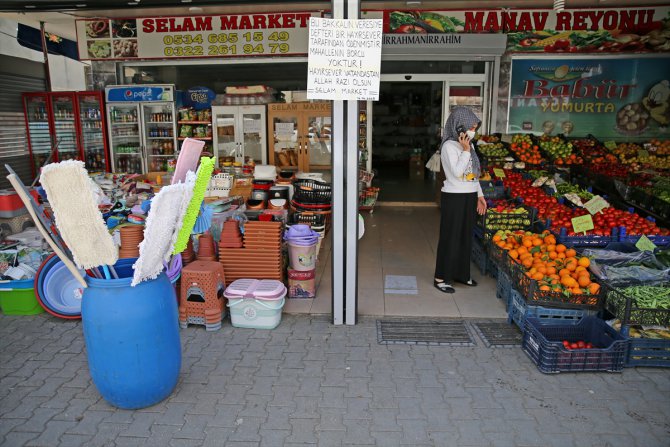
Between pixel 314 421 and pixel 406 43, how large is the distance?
7.55 m

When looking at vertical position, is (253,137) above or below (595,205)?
above

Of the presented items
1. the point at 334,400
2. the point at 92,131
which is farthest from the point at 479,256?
the point at 92,131

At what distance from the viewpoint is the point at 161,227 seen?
10.4 feet

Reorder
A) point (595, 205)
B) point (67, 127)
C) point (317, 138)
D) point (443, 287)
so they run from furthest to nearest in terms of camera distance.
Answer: point (67, 127) < point (317, 138) < point (595, 205) < point (443, 287)

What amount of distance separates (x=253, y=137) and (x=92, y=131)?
3.50 metres

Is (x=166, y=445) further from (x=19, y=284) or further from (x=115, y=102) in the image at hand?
(x=115, y=102)

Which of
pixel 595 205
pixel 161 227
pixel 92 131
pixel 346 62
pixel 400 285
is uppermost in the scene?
pixel 346 62

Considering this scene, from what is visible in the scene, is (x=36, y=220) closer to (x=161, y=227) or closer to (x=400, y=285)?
(x=161, y=227)

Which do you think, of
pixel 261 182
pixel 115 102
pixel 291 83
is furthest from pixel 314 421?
pixel 291 83

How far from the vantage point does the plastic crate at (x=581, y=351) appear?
384 centimetres

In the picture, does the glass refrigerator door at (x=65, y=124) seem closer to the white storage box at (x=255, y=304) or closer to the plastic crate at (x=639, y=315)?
the white storage box at (x=255, y=304)

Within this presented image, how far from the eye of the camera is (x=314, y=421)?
3.35m

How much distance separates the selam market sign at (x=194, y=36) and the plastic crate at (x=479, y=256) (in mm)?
5322

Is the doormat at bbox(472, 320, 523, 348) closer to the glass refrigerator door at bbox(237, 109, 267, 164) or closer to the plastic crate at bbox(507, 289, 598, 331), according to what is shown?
the plastic crate at bbox(507, 289, 598, 331)
